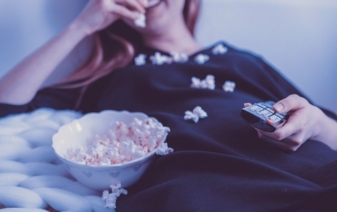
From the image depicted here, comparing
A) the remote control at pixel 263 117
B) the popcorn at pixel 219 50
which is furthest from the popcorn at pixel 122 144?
the popcorn at pixel 219 50

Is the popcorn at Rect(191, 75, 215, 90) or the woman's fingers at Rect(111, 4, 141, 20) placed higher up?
the woman's fingers at Rect(111, 4, 141, 20)

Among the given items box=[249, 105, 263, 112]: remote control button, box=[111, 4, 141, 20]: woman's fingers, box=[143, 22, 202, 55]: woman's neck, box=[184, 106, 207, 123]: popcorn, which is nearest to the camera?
box=[249, 105, 263, 112]: remote control button

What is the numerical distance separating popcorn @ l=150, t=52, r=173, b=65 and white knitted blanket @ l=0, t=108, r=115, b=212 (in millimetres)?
295

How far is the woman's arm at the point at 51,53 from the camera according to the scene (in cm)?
92

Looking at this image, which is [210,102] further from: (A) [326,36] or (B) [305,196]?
(A) [326,36]

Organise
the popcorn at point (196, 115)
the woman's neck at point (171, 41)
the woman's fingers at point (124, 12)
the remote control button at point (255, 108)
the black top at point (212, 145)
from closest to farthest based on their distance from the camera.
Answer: the black top at point (212, 145) → the remote control button at point (255, 108) → the popcorn at point (196, 115) → the woman's fingers at point (124, 12) → the woman's neck at point (171, 41)

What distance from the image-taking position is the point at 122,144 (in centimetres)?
72

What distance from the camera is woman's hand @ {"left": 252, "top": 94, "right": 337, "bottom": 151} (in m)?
0.70

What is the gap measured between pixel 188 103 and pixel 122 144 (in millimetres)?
251

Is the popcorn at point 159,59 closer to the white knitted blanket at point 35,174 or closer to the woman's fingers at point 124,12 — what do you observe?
the woman's fingers at point 124,12

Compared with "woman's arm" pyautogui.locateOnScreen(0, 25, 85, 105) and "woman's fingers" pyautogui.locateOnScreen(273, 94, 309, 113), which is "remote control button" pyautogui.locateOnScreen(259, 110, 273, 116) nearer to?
"woman's fingers" pyautogui.locateOnScreen(273, 94, 309, 113)

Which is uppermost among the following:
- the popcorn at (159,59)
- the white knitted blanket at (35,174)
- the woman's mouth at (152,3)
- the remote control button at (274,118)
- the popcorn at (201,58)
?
the woman's mouth at (152,3)

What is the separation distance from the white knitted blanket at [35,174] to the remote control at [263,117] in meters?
0.31

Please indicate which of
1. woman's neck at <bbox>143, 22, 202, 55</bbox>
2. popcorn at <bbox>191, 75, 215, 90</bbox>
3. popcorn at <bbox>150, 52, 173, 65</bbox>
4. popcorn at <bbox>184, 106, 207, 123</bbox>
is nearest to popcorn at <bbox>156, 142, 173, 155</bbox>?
popcorn at <bbox>184, 106, 207, 123</bbox>
